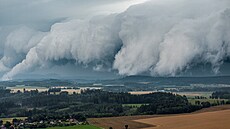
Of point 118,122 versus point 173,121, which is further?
point 118,122

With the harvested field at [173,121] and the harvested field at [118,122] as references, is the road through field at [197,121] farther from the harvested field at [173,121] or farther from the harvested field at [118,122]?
the harvested field at [118,122]

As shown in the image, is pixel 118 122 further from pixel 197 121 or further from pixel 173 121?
pixel 197 121

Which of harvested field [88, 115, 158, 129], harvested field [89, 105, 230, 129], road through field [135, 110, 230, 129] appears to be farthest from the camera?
harvested field [88, 115, 158, 129]

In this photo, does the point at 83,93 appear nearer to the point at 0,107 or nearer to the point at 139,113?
the point at 0,107

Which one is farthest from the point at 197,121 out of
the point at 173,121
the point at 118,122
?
the point at 118,122

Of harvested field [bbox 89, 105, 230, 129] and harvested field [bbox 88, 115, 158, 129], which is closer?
harvested field [bbox 89, 105, 230, 129]

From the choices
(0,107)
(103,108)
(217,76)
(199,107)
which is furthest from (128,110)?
(217,76)

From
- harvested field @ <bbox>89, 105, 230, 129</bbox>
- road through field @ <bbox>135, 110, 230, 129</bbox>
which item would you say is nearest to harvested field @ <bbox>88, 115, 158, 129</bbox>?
harvested field @ <bbox>89, 105, 230, 129</bbox>

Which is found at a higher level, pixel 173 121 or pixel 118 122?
pixel 173 121

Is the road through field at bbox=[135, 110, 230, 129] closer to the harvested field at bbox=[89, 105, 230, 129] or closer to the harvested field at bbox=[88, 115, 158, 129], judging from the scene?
the harvested field at bbox=[89, 105, 230, 129]

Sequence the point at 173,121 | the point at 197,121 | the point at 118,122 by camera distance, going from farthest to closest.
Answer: the point at 118,122 < the point at 173,121 < the point at 197,121
